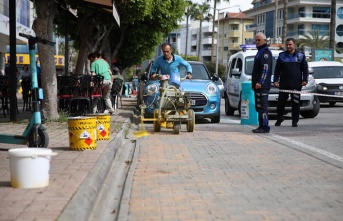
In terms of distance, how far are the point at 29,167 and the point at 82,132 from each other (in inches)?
115

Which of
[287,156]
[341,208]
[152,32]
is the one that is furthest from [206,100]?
[152,32]

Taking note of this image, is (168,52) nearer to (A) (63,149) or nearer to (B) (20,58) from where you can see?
(A) (63,149)

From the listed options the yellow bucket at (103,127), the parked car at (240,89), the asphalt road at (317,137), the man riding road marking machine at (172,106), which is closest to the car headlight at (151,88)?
the man riding road marking machine at (172,106)

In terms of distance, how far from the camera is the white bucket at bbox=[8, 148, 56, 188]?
234 inches

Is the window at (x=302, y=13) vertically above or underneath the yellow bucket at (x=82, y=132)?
above

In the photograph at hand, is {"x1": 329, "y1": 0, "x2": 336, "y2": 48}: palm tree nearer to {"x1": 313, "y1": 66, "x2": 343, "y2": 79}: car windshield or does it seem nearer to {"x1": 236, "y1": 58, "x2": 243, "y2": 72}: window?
{"x1": 313, "y1": 66, "x2": 343, "y2": 79}: car windshield

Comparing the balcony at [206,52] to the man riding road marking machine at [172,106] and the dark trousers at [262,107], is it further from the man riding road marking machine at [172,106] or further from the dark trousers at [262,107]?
the man riding road marking machine at [172,106]

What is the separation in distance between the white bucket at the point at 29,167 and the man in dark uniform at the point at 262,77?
7.68 meters

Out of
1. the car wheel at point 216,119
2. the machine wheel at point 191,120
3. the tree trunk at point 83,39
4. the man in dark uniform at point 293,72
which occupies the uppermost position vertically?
the tree trunk at point 83,39

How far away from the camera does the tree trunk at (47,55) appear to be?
1395 centimetres

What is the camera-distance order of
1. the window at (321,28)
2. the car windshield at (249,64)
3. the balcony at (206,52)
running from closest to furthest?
1. the car windshield at (249,64)
2. the window at (321,28)
3. the balcony at (206,52)

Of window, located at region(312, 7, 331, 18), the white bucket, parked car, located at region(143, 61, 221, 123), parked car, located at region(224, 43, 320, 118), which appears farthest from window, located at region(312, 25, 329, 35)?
the white bucket

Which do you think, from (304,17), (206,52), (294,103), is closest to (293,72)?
(294,103)

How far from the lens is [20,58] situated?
6347 cm
